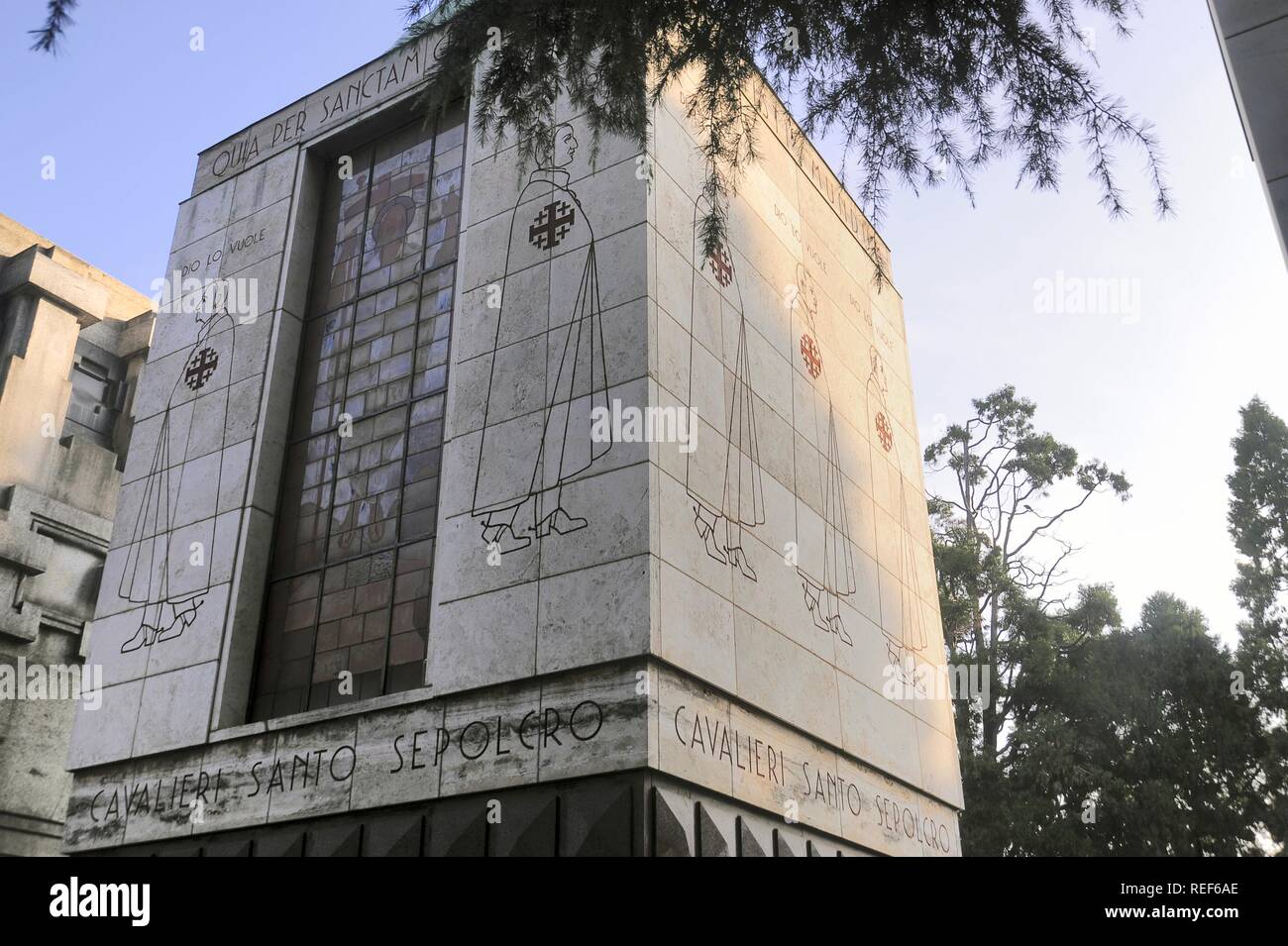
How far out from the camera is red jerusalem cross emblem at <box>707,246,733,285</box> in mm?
12266

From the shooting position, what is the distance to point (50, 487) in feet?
64.4

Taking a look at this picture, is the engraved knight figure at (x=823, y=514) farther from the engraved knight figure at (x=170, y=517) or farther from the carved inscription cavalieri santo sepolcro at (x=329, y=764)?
the engraved knight figure at (x=170, y=517)

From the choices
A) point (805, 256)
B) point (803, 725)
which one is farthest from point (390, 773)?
point (805, 256)

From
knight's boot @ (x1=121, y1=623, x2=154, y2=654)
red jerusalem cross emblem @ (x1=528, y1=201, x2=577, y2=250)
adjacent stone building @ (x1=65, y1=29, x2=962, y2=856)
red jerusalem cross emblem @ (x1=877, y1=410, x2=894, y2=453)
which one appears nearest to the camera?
adjacent stone building @ (x1=65, y1=29, x2=962, y2=856)

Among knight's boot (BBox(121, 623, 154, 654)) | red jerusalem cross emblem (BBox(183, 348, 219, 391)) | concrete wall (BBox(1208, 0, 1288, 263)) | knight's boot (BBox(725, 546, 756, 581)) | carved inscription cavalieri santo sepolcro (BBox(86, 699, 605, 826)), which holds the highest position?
red jerusalem cross emblem (BBox(183, 348, 219, 391))

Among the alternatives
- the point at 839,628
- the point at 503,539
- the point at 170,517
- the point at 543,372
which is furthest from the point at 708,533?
the point at 170,517

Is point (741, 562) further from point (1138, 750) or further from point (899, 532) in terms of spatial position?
point (1138, 750)

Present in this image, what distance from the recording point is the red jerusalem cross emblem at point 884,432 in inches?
629

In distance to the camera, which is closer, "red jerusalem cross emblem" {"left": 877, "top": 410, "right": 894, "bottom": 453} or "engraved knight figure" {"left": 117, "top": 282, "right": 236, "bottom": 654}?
"engraved knight figure" {"left": 117, "top": 282, "right": 236, "bottom": 654}

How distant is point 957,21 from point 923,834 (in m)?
9.64

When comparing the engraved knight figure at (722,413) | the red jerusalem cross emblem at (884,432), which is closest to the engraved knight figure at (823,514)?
the engraved knight figure at (722,413)

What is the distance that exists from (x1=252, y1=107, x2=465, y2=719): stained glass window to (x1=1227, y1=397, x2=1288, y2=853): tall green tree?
20.0m

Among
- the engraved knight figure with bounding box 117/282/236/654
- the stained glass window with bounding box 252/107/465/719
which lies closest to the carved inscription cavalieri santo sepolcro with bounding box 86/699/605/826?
the stained glass window with bounding box 252/107/465/719

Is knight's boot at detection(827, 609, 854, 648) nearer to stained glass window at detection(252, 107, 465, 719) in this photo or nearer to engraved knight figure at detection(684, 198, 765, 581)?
engraved knight figure at detection(684, 198, 765, 581)
